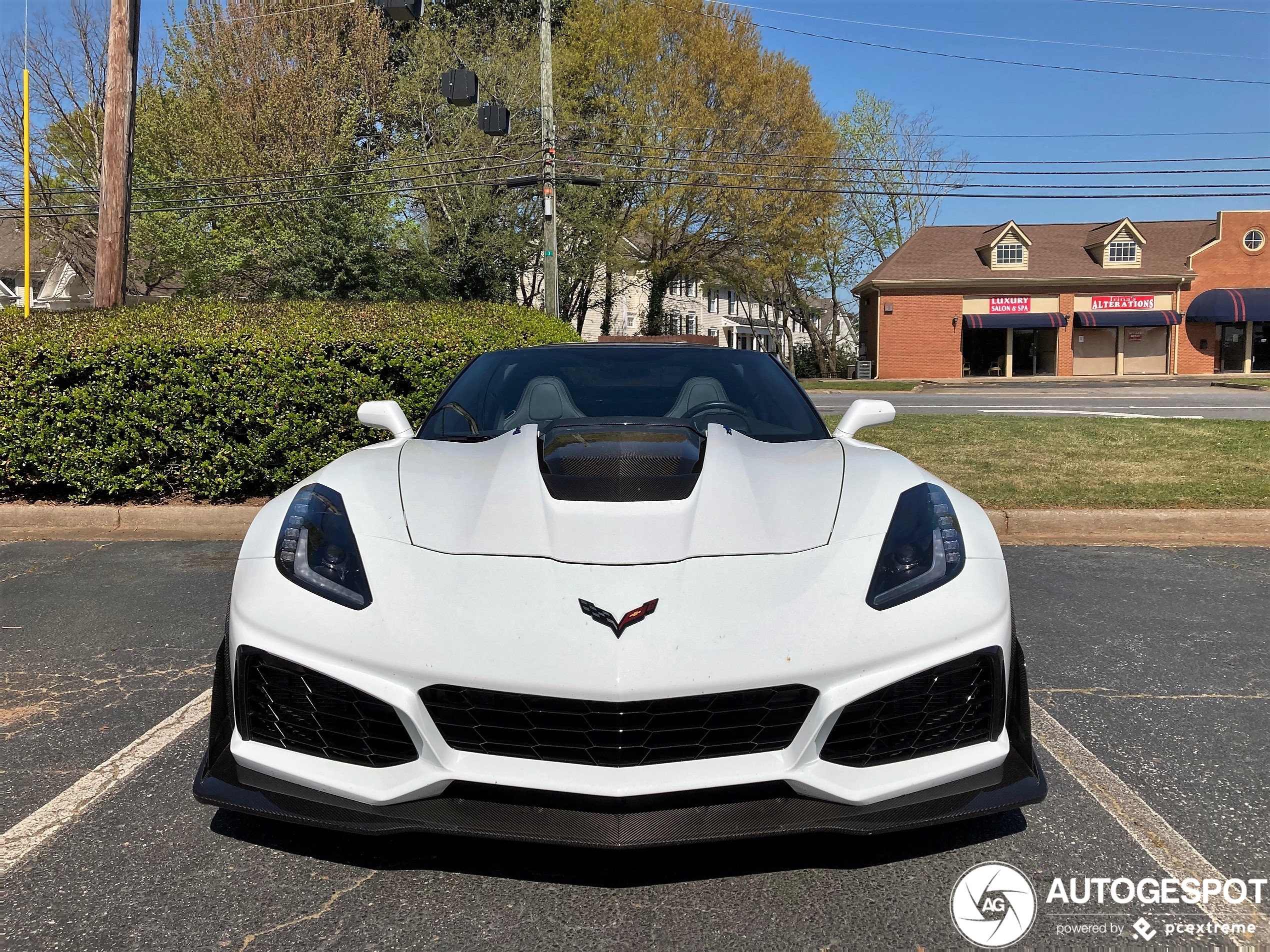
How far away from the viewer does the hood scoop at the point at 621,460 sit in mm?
2338

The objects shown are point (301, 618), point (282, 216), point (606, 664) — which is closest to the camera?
point (606, 664)

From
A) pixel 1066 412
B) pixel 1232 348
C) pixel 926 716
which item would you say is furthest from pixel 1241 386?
pixel 926 716

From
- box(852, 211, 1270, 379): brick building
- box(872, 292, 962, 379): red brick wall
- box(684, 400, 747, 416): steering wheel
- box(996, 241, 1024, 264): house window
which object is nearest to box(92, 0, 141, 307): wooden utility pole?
box(684, 400, 747, 416): steering wheel

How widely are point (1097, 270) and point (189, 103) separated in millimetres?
35154

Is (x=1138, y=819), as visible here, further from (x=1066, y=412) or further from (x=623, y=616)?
(x=1066, y=412)

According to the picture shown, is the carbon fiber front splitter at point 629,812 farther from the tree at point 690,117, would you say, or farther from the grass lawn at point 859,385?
the tree at point 690,117

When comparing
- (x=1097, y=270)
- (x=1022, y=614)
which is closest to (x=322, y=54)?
(x=1022, y=614)

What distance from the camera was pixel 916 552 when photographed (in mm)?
2223

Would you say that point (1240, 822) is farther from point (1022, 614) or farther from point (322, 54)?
point (322, 54)

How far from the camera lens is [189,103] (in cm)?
2267

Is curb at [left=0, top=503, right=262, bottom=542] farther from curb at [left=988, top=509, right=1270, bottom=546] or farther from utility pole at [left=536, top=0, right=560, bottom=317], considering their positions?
utility pole at [left=536, top=0, right=560, bottom=317]

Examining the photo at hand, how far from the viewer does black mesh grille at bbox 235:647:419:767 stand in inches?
78.1

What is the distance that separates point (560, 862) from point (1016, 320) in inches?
1594

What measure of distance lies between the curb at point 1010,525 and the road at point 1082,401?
25.0 feet
